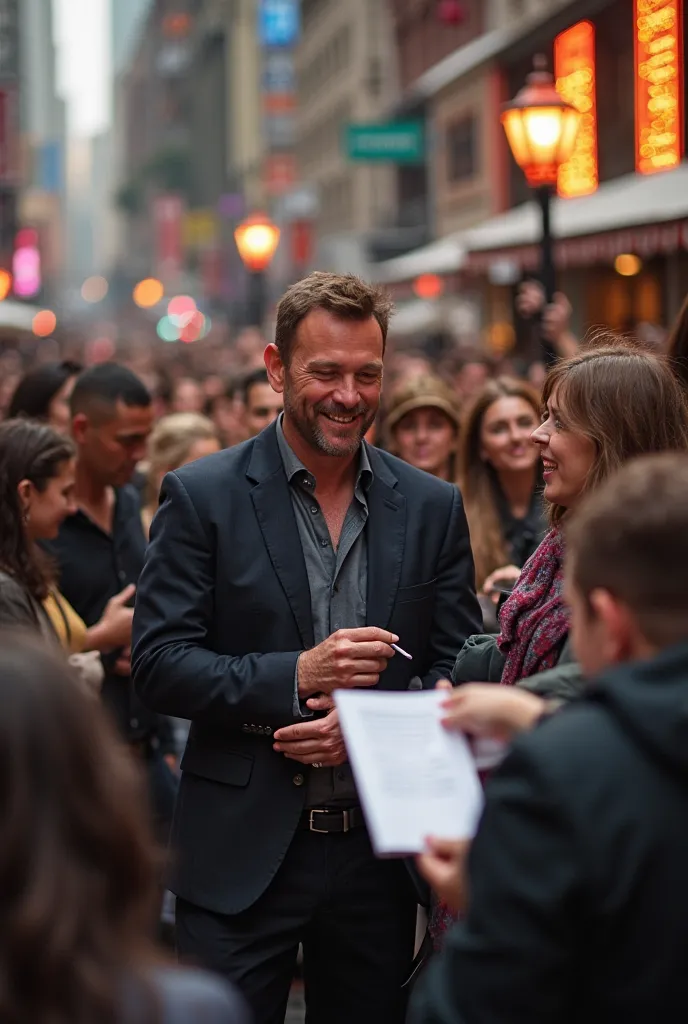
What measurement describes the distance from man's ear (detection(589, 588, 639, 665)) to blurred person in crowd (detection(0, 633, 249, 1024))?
72 cm

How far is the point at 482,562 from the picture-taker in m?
6.74

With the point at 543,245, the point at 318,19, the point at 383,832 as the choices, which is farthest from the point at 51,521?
the point at 318,19

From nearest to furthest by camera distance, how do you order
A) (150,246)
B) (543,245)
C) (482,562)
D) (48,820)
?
(48,820) → (482,562) → (543,245) → (150,246)

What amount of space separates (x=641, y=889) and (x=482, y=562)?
469 cm

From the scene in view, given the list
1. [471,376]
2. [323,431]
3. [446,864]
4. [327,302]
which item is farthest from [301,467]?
[471,376]

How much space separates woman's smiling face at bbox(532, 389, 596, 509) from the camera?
339cm

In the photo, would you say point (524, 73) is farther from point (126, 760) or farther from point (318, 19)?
point (318, 19)

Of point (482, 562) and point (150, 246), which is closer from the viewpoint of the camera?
point (482, 562)

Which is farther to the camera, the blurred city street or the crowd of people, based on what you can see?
the blurred city street

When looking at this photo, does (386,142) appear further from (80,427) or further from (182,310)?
(182,310)

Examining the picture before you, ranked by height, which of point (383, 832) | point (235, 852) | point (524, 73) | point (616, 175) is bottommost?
point (235, 852)

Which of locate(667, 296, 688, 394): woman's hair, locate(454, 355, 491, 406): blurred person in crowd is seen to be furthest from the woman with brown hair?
locate(454, 355, 491, 406): blurred person in crowd

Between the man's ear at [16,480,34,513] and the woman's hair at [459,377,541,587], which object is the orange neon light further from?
the man's ear at [16,480,34,513]

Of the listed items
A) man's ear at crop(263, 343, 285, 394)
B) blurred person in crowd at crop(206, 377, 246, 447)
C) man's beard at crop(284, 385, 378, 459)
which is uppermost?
man's ear at crop(263, 343, 285, 394)
